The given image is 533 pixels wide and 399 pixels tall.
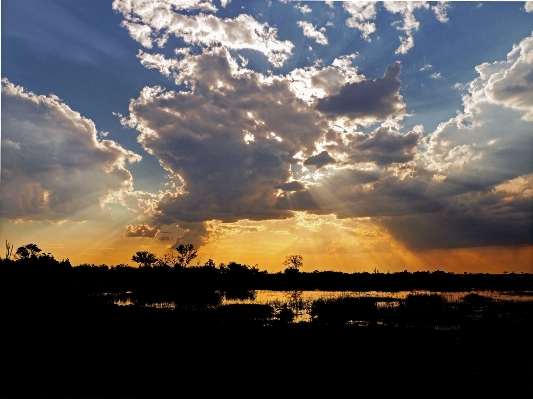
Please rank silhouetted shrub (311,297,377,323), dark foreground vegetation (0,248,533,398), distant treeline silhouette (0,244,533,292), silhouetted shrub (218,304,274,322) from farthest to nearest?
distant treeline silhouette (0,244,533,292) → silhouetted shrub (311,297,377,323) → silhouetted shrub (218,304,274,322) → dark foreground vegetation (0,248,533,398)

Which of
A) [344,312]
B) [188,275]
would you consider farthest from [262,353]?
[188,275]

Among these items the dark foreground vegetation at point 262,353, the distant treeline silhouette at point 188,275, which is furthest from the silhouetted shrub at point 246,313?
the distant treeline silhouette at point 188,275

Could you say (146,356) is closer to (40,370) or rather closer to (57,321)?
(40,370)

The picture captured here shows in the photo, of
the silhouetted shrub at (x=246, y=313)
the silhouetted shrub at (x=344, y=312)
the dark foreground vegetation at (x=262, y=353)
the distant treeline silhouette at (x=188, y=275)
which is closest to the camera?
the dark foreground vegetation at (x=262, y=353)

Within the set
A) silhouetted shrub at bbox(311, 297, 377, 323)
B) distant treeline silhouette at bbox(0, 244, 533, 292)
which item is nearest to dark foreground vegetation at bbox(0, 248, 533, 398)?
silhouetted shrub at bbox(311, 297, 377, 323)

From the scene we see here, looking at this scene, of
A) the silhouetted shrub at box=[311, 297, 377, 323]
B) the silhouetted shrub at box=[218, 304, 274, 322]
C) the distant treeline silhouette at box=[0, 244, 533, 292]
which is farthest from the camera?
Answer: the distant treeline silhouette at box=[0, 244, 533, 292]

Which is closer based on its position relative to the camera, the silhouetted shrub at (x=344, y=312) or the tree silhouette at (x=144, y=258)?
the silhouetted shrub at (x=344, y=312)

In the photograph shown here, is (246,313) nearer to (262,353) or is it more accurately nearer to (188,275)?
(262,353)

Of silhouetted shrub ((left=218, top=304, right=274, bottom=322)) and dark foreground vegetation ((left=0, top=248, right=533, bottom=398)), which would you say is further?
silhouetted shrub ((left=218, top=304, right=274, bottom=322))

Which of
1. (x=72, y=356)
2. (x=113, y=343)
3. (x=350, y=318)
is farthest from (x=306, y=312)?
(x=72, y=356)

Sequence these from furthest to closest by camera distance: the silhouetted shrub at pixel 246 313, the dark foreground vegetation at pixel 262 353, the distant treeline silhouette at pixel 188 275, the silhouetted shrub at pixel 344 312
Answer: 1. the distant treeline silhouette at pixel 188 275
2. the silhouetted shrub at pixel 344 312
3. the silhouetted shrub at pixel 246 313
4. the dark foreground vegetation at pixel 262 353

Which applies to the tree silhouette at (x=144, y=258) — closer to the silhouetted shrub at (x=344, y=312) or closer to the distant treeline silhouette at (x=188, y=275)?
the distant treeline silhouette at (x=188, y=275)

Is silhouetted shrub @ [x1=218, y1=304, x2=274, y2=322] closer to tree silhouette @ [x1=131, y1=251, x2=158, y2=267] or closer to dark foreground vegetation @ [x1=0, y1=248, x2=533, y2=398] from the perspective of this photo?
dark foreground vegetation @ [x1=0, y1=248, x2=533, y2=398]

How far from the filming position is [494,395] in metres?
16.0
